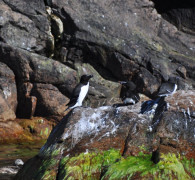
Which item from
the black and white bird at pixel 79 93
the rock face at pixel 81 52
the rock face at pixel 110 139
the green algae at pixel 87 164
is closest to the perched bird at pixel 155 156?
the rock face at pixel 110 139

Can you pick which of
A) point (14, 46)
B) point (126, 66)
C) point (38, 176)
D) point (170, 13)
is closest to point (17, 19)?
point (14, 46)

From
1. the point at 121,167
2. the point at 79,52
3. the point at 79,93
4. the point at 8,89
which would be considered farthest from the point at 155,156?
the point at 79,52

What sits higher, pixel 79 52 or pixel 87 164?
pixel 87 164

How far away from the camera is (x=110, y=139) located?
5.97 metres

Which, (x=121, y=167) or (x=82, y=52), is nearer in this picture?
(x=121, y=167)

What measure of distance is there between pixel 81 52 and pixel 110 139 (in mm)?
10775

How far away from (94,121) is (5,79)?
26.8 ft

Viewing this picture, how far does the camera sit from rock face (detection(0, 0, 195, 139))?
13.8 m

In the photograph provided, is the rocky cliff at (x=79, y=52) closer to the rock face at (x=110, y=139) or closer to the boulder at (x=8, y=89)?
the boulder at (x=8, y=89)

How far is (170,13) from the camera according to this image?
20422 millimetres

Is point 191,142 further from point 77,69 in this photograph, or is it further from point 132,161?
point 77,69

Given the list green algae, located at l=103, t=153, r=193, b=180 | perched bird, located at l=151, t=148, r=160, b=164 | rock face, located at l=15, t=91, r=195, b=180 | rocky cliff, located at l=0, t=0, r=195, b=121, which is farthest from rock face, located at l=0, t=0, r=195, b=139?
perched bird, located at l=151, t=148, r=160, b=164

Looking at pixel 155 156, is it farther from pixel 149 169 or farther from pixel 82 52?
pixel 82 52

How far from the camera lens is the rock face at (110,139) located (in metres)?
5.63
